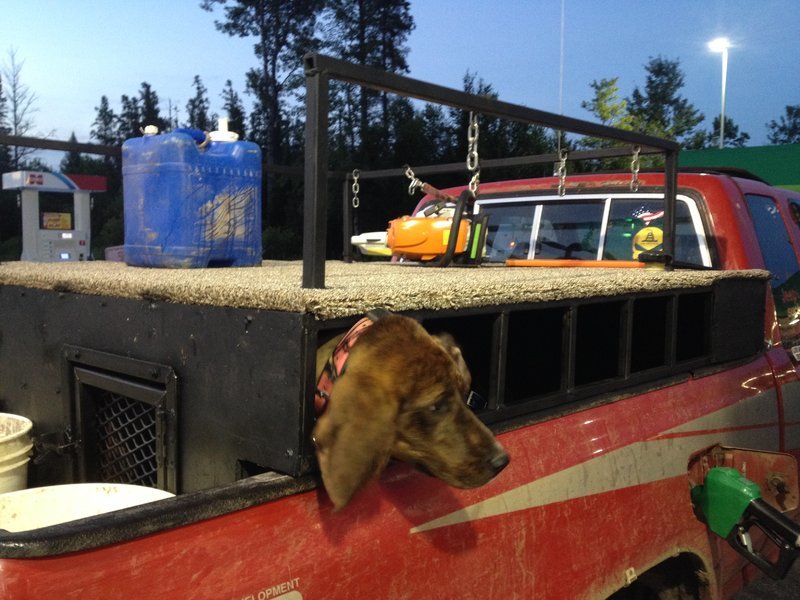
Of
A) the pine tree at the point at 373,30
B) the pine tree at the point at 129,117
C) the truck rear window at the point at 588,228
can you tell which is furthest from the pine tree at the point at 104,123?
the truck rear window at the point at 588,228

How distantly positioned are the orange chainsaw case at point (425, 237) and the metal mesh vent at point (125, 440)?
5.17 feet

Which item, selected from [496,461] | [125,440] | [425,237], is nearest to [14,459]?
[125,440]

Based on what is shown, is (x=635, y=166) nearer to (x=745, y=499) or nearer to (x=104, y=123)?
(x=745, y=499)

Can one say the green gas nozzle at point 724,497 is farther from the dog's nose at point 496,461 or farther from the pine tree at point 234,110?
the pine tree at point 234,110

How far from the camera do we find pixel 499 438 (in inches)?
70.4

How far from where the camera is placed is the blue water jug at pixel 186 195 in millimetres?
2541

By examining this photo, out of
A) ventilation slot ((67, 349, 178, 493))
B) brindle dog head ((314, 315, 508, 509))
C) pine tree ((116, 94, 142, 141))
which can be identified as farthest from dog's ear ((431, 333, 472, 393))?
pine tree ((116, 94, 142, 141))

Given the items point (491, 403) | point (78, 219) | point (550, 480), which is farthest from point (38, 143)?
point (78, 219)

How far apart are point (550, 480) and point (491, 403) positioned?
26 cm

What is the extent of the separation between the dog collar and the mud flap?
4.93 ft

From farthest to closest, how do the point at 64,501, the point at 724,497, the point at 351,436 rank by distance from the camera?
the point at 724,497 < the point at 64,501 < the point at 351,436

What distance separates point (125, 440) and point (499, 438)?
100 cm

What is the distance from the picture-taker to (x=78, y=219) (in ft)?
61.4

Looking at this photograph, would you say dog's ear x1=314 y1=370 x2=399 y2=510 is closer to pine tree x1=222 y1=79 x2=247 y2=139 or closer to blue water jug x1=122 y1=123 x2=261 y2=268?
blue water jug x1=122 y1=123 x2=261 y2=268
